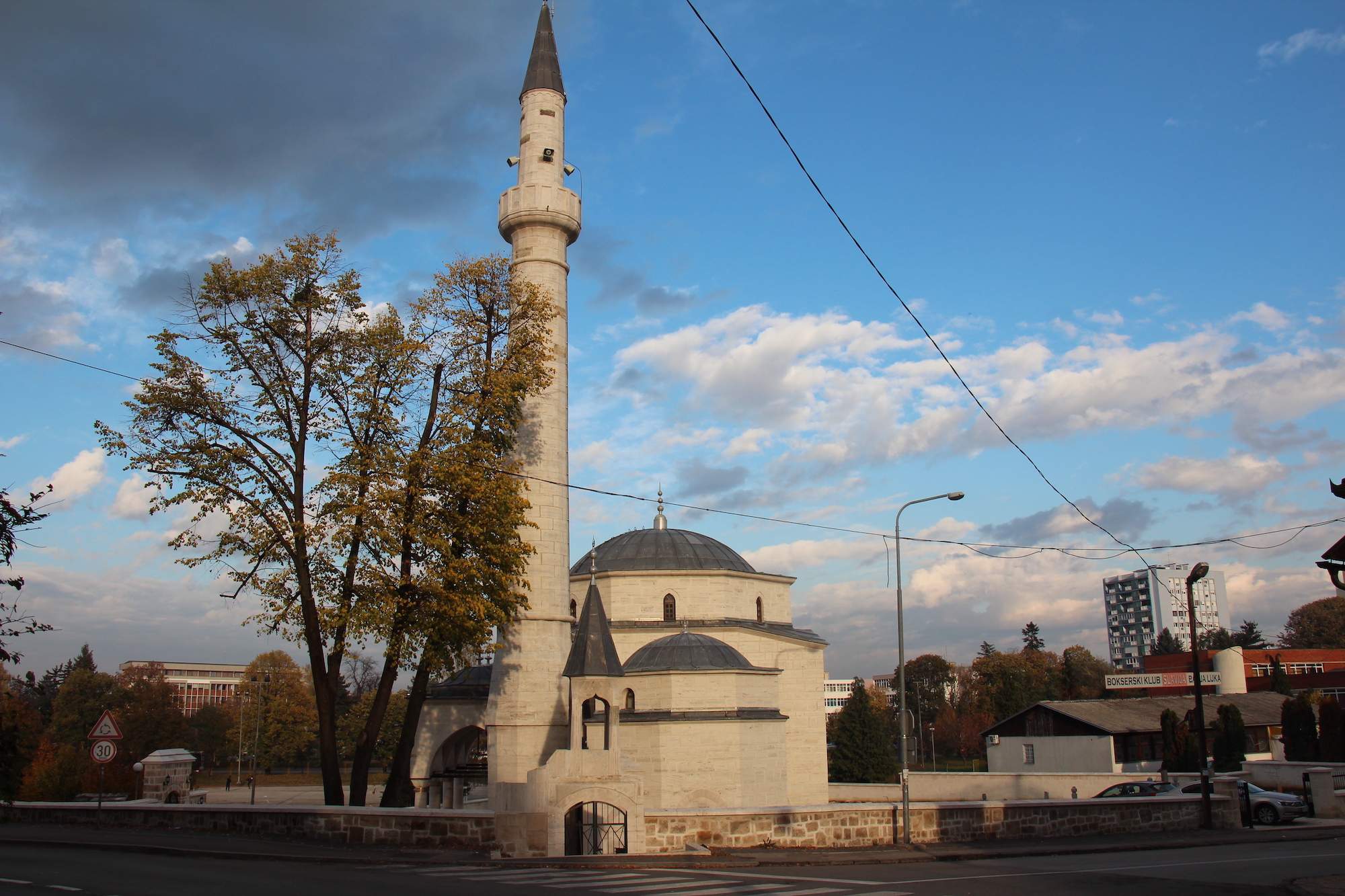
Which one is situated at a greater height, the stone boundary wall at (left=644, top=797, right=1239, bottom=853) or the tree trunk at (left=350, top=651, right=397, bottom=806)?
the tree trunk at (left=350, top=651, right=397, bottom=806)

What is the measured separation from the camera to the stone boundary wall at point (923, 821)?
1572cm

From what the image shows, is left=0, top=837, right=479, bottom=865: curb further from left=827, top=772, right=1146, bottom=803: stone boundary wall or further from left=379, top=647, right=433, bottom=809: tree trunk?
left=827, top=772, right=1146, bottom=803: stone boundary wall

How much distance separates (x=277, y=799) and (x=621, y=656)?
2460 centimetres

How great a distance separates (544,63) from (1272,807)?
89.7 ft

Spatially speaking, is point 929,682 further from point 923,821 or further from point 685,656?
point 923,821

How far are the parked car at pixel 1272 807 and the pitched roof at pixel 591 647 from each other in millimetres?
14860

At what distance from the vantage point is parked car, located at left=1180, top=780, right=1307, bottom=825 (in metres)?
24.1

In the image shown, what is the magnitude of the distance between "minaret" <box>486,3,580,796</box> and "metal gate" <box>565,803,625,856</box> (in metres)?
3.07

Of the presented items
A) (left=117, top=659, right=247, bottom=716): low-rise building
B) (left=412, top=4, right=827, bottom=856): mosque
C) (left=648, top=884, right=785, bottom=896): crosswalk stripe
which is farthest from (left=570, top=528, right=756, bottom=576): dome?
(left=117, top=659, right=247, bottom=716): low-rise building

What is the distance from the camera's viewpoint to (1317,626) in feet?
320

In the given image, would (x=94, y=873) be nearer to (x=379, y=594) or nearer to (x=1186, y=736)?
(x=379, y=594)

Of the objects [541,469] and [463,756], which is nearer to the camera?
[541,469]

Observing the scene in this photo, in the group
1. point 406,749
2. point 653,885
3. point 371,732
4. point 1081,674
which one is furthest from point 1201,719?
point 1081,674

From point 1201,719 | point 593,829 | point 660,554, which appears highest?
point 660,554
